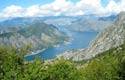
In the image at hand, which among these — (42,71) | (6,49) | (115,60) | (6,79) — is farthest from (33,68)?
(115,60)

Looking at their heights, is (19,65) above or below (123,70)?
above

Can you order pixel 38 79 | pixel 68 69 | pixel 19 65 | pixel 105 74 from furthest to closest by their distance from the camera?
pixel 105 74 → pixel 19 65 → pixel 68 69 → pixel 38 79

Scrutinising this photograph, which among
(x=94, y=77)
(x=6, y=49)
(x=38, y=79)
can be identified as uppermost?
(x=6, y=49)

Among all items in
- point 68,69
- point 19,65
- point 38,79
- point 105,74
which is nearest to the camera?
point 38,79

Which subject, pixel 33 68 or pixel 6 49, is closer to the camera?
pixel 33 68

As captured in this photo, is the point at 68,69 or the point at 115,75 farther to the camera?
the point at 115,75

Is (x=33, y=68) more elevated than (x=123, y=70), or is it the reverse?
(x=33, y=68)

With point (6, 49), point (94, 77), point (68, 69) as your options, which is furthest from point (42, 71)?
point (94, 77)

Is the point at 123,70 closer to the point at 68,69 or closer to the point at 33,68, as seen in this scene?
the point at 68,69

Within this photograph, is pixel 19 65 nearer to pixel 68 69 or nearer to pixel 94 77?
pixel 68 69
